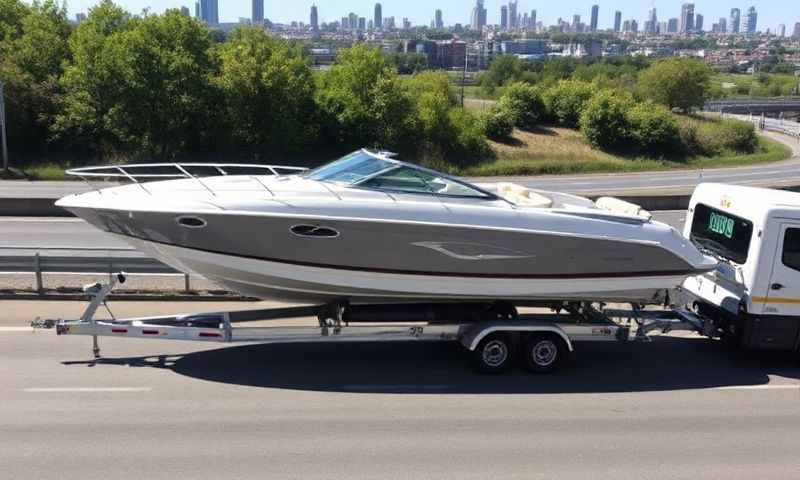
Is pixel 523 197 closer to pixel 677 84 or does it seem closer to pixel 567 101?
pixel 567 101

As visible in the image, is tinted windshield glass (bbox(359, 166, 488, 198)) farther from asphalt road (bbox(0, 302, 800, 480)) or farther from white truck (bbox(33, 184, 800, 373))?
asphalt road (bbox(0, 302, 800, 480))

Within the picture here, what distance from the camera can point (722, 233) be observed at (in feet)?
32.7

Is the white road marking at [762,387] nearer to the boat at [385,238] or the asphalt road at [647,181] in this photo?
the boat at [385,238]

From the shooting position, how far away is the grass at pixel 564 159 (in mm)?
42062

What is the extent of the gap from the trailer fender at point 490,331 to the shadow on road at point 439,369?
19.6 inches

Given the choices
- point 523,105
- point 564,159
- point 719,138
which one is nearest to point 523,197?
point 564,159

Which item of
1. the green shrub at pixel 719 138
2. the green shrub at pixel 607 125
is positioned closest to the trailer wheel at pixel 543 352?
the green shrub at pixel 607 125

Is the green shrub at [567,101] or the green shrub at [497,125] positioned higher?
the green shrub at [567,101]

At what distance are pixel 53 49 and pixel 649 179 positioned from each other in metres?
31.6

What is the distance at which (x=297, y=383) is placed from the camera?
8.73 meters

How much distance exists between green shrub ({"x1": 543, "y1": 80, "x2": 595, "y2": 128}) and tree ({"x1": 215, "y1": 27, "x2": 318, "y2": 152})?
68.9 feet

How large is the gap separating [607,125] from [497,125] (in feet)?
24.5

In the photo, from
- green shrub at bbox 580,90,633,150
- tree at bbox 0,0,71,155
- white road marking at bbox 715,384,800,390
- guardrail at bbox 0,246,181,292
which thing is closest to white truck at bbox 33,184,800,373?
white road marking at bbox 715,384,800,390

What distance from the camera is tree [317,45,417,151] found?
Result: 4012cm
